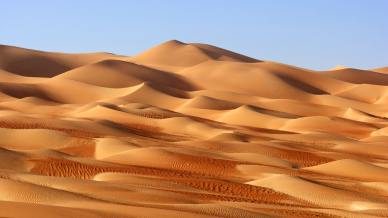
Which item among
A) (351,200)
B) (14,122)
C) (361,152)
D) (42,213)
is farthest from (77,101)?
(42,213)

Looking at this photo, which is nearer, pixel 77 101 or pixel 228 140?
pixel 228 140

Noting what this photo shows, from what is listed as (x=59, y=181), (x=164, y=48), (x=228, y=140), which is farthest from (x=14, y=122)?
(x=164, y=48)

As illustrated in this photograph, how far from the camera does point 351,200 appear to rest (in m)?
16.8

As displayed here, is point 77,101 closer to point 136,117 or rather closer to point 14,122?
point 136,117

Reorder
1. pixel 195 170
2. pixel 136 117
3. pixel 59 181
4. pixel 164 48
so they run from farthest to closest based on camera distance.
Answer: pixel 164 48 < pixel 136 117 < pixel 195 170 < pixel 59 181

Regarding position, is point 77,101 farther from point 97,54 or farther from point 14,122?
point 97,54

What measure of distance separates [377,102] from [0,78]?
3839 cm

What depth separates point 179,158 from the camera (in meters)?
23.6

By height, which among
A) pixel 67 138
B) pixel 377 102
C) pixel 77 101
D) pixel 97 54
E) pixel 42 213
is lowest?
pixel 42 213

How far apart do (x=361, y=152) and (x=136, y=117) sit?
50.4 feet

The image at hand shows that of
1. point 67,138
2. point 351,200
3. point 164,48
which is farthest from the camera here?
point 164,48

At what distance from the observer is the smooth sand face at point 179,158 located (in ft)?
42.6

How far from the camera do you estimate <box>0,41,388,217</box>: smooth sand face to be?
42.6ft

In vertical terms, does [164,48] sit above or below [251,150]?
above
